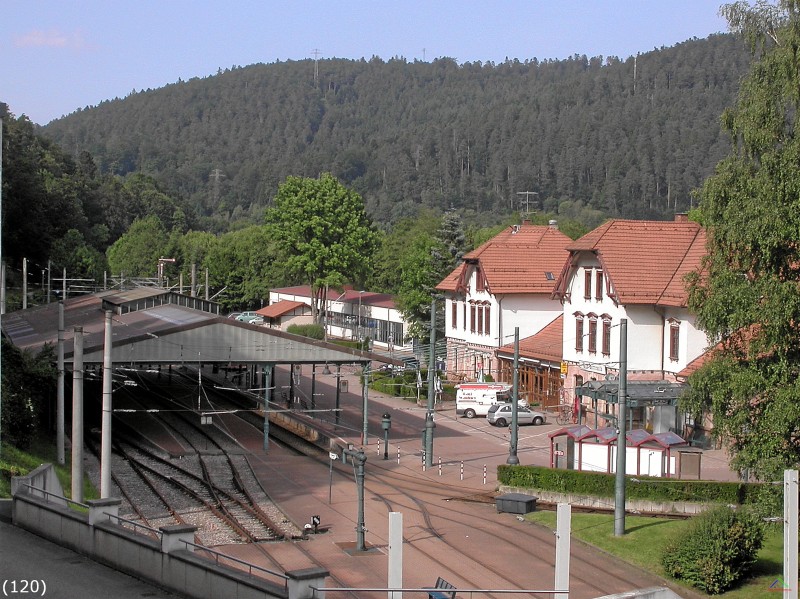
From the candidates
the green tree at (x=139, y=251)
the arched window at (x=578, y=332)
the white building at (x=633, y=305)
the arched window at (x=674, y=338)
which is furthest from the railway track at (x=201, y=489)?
the green tree at (x=139, y=251)

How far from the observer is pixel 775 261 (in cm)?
2394

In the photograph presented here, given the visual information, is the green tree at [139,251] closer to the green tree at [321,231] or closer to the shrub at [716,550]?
the green tree at [321,231]

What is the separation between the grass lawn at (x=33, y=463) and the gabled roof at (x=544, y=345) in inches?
1000

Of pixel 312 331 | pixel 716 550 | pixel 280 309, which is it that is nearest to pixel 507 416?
pixel 716 550

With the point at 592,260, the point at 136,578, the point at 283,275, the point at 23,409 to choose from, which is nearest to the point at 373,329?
the point at 283,275

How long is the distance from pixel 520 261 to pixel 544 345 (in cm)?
691

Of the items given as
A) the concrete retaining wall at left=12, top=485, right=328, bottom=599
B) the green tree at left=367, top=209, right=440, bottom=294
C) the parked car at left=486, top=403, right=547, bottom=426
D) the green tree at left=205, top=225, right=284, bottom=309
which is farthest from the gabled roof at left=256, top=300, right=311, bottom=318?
the concrete retaining wall at left=12, top=485, right=328, bottom=599

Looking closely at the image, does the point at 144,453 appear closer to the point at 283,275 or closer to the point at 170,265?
the point at 283,275

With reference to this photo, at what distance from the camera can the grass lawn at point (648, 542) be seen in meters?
23.8

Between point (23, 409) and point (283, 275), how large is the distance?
80873mm

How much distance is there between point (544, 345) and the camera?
2207 inches

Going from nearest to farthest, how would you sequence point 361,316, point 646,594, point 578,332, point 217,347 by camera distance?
point 646,594, point 217,347, point 578,332, point 361,316

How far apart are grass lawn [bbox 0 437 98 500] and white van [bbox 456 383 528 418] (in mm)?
21215

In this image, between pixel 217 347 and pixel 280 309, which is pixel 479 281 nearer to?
pixel 217 347
